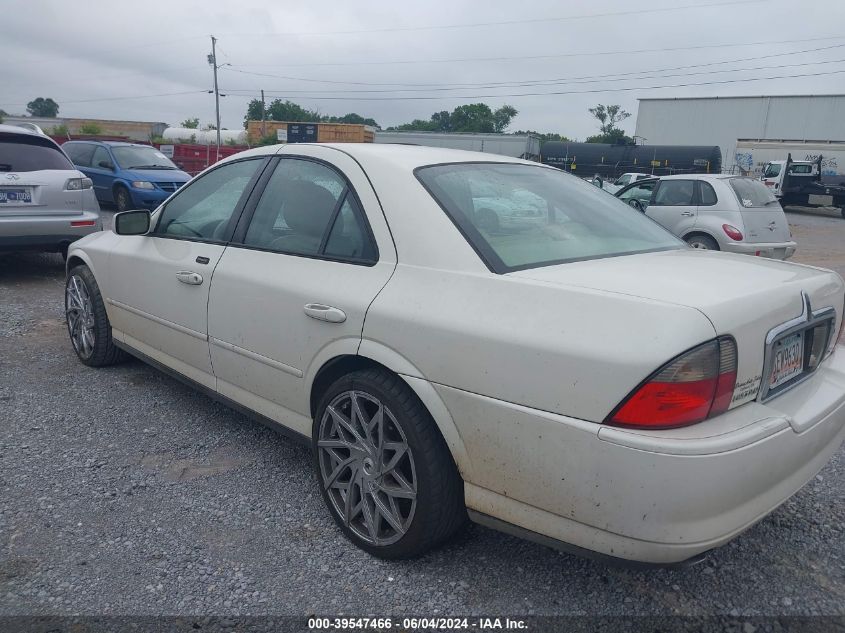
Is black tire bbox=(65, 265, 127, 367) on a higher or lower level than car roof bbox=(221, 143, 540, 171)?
lower

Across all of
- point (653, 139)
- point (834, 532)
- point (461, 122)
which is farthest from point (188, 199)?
point (461, 122)

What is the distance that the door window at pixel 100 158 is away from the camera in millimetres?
14037

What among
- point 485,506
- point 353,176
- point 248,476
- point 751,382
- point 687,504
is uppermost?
point 353,176

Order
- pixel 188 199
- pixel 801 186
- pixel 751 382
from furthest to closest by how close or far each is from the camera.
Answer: pixel 801 186 < pixel 188 199 < pixel 751 382

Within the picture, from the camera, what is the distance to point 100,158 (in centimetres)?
1423

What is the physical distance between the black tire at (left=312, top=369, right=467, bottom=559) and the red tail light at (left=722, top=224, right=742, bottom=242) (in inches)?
329

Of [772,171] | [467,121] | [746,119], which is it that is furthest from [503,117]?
[772,171]

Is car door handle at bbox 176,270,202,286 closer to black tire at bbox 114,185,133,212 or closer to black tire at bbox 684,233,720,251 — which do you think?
black tire at bbox 684,233,720,251

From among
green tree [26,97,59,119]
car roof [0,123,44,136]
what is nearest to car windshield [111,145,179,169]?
car roof [0,123,44,136]

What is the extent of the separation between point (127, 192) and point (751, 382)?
44.4 feet

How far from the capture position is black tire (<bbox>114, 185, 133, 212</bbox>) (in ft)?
44.2

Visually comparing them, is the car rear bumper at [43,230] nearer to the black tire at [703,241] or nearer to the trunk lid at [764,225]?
the black tire at [703,241]

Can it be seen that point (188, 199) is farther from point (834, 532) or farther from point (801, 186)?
point (801, 186)

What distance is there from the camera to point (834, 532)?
2896mm
